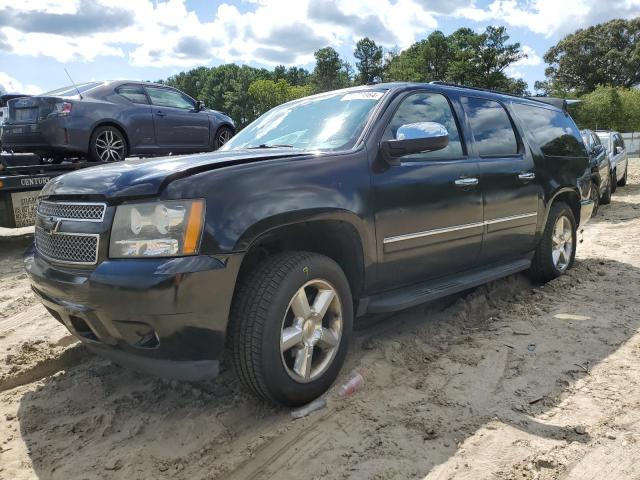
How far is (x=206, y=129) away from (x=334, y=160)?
7.30 meters

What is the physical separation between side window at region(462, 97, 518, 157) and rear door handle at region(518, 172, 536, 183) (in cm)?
21

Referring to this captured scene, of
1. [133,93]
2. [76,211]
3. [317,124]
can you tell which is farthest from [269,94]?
[76,211]

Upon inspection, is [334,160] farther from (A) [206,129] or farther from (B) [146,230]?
(A) [206,129]

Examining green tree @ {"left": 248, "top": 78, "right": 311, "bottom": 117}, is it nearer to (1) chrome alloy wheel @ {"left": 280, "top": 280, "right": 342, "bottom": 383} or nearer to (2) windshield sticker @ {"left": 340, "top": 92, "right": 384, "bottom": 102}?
(2) windshield sticker @ {"left": 340, "top": 92, "right": 384, "bottom": 102}

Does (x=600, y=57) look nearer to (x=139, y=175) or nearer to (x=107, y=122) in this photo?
(x=107, y=122)

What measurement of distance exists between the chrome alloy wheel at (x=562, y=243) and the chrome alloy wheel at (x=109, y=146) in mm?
6213

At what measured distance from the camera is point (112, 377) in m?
3.45

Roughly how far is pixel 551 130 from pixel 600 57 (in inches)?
2935

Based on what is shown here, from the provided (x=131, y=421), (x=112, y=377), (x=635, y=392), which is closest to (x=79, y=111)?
(x=112, y=377)

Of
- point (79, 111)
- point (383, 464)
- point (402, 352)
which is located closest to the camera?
point (383, 464)

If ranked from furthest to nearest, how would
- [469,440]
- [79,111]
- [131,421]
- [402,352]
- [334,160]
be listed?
[79,111], [402,352], [334,160], [131,421], [469,440]

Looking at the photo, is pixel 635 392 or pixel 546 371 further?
pixel 546 371

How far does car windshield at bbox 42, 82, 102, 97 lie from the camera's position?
25.5 ft

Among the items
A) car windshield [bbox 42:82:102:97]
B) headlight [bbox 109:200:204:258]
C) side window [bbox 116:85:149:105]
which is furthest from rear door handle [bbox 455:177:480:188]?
side window [bbox 116:85:149:105]
